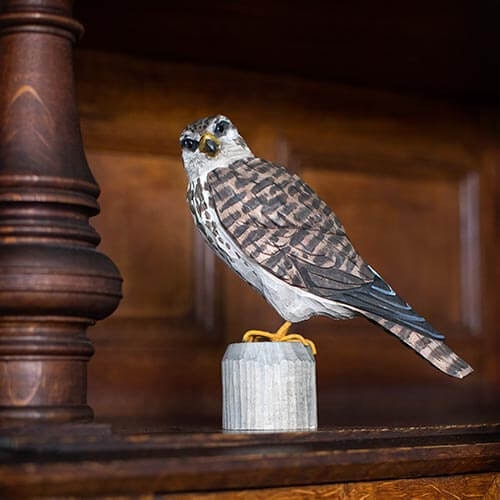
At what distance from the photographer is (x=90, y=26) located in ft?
4.35

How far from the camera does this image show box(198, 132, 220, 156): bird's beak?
3.60ft

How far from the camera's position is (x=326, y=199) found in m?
1.63

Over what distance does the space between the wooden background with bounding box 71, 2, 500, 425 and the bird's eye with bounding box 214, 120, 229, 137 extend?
22cm

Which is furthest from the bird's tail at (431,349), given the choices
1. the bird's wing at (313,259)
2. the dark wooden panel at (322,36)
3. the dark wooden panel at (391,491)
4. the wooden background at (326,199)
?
the dark wooden panel at (322,36)

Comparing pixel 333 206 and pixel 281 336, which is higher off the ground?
pixel 333 206

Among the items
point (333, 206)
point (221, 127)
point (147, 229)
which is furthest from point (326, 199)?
point (221, 127)

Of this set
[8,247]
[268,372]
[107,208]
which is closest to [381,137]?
[107,208]

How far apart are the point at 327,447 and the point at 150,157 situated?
714 mm

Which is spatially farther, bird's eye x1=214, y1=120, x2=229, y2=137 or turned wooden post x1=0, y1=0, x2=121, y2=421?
bird's eye x1=214, y1=120, x2=229, y2=137

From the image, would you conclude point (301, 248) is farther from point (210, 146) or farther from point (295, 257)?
point (210, 146)

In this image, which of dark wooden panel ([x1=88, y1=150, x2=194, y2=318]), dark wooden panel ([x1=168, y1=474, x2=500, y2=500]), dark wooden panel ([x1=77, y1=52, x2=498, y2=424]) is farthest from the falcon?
dark wooden panel ([x1=88, y1=150, x2=194, y2=318])

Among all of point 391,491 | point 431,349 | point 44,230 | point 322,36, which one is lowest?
point 391,491

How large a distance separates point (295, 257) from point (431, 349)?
16cm

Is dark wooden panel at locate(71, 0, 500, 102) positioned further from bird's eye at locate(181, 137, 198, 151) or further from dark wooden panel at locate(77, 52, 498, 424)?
bird's eye at locate(181, 137, 198, 151)
